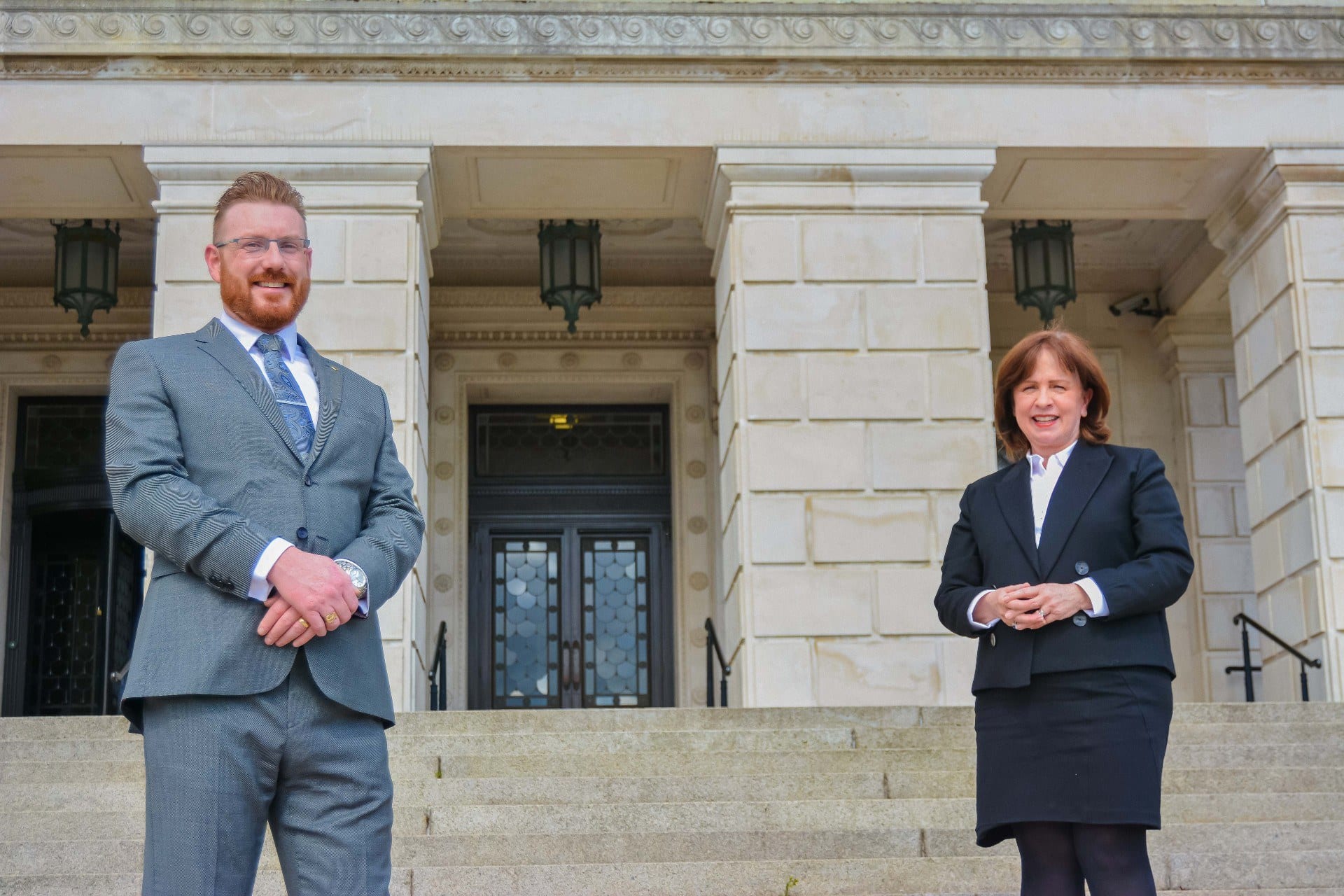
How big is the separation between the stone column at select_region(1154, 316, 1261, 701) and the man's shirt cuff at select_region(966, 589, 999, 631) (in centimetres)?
1210

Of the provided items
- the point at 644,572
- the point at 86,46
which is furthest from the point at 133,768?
the point at 644,572

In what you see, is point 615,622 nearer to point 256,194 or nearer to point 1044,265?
point 1044,265

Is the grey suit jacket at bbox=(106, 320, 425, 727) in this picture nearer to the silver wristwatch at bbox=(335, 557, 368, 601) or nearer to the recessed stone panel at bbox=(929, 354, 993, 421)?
the silver wristwatch at bbox=(335, 557, 368, 601)

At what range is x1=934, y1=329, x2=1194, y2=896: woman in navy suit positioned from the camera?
3.66 metres

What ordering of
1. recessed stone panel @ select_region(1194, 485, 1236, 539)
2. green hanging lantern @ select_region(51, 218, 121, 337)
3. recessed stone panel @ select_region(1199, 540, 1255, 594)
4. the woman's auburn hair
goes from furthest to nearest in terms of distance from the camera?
recessed stone panel @ select_region(1194, 485, 1236, 539), recessed stone panel @ select_region(1199, 540, 1255, 594), green hanging lantern @ select_region(51, 218, 121, 337), the woman's auburn hair

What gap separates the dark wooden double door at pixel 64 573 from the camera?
15.8m

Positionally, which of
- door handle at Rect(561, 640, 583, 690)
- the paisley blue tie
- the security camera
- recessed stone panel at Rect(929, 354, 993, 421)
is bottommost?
door handle at Rect(561, 640, 583, 690)

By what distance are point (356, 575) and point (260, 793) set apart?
1.49 ft

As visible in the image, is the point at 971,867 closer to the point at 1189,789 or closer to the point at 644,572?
the point at 1189,789

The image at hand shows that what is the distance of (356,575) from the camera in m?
3.23

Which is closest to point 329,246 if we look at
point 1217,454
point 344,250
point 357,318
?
point 344,250

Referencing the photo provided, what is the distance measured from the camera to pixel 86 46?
11164mm

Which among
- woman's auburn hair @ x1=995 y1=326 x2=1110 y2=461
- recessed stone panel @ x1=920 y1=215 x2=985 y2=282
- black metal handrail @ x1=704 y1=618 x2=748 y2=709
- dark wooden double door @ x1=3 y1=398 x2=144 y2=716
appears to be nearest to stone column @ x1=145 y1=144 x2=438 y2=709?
black metal handrail @ x1=704 y1=618 x2=748 y2=709

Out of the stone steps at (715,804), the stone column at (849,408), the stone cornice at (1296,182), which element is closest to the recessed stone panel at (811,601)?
the stone column at (849,408)
